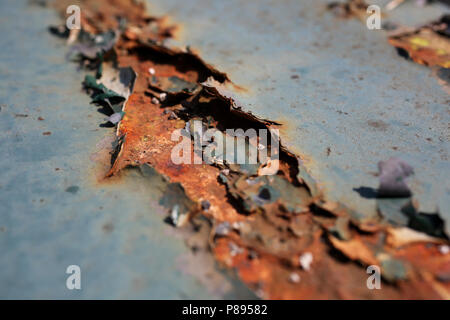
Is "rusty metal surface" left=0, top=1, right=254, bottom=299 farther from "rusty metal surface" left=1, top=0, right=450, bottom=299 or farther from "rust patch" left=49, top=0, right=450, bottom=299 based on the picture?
"rust patch" left=49, top=0, right=450, bottom=299

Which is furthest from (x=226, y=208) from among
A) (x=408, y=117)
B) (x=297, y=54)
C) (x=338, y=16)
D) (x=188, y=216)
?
(x=338, y=16)

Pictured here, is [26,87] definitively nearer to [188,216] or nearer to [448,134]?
[188,216]

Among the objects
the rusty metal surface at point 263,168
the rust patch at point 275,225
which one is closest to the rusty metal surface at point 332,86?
the rusty metal surface at point 263,168

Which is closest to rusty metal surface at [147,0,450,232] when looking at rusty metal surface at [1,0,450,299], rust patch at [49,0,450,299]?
rusty metal surface at [1,0,450,299]

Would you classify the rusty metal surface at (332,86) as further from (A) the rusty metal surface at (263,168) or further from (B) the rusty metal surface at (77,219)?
(B) the rusty metal surface at (77,219)

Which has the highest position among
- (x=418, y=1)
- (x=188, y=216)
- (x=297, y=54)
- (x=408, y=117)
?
(x=418, y=1)
